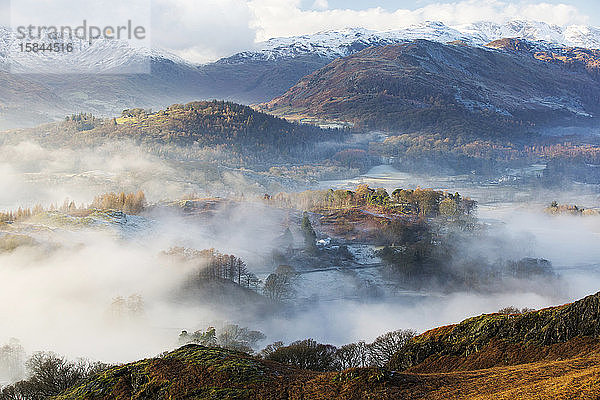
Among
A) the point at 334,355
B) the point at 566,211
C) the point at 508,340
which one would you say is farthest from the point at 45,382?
the point at 566,211

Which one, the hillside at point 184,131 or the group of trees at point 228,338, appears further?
the hillside at point 184,131

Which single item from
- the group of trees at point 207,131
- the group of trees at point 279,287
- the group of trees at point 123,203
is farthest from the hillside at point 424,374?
the group of trees at point 207,131

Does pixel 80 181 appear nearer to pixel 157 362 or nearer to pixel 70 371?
pixel 70 371

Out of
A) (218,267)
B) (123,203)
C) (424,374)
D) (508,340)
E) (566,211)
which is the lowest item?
(424,374)

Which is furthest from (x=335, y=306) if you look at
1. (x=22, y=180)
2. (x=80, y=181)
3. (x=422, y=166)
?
(x=422, y=166)

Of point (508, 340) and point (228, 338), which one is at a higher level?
point (228, 338)

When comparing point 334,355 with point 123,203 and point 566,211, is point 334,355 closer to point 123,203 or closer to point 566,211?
point 123,203

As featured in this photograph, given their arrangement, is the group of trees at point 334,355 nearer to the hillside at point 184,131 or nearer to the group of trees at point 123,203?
the group of trees at point 123,203
